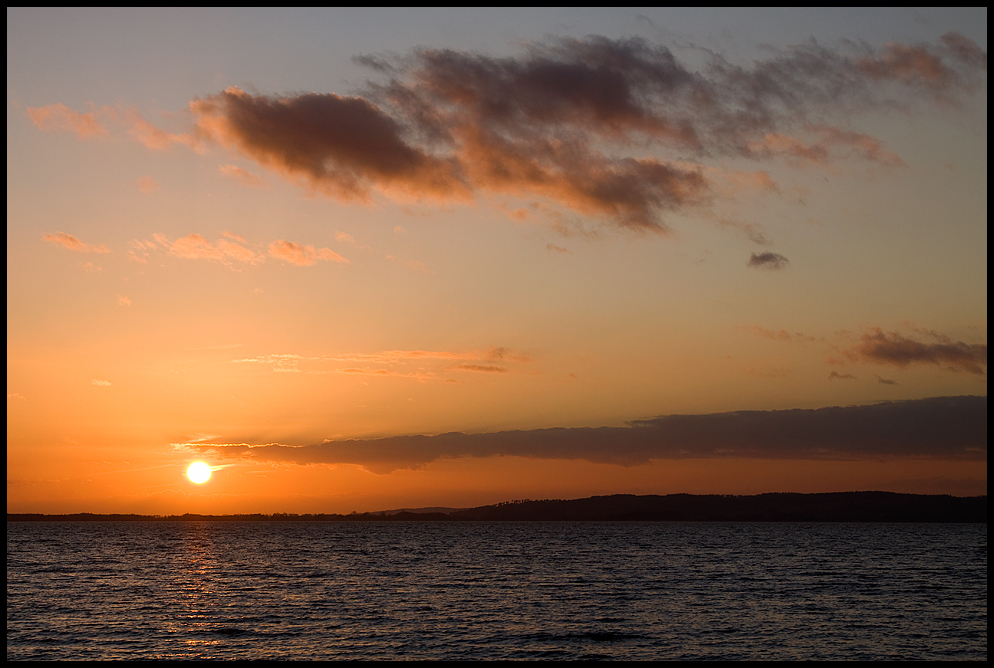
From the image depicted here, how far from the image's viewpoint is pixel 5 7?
21.6m

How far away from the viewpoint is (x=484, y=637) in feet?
153

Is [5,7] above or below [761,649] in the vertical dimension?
above

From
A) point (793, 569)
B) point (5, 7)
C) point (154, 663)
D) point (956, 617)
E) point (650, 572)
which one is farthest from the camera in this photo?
point (793, 569)

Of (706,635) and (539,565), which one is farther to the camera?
(539,565)

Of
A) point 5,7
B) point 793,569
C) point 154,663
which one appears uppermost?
point 5,7

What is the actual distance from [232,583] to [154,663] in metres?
41.9

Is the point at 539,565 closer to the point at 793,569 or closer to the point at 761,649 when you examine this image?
the point at 793,569

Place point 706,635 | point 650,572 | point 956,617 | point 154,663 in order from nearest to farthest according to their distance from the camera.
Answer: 1. point 154,663
2. point 706,635
3. point 956,617
4. point 650,572

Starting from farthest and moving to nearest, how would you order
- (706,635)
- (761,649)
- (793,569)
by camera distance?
(793,569), (706,635), (761,649)

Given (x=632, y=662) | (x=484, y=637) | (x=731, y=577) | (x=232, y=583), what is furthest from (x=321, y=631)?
(x=731, y=577)

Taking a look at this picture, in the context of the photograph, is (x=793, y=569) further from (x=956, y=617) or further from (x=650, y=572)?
(x=956, y=617)

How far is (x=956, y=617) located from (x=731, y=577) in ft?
107

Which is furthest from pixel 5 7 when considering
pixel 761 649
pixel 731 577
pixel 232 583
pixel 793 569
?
pixel 793 569

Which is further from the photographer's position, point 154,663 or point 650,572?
point 650,572
